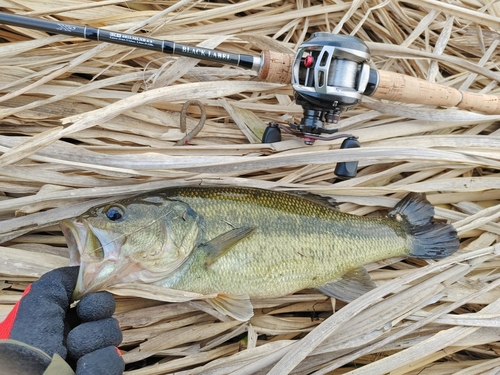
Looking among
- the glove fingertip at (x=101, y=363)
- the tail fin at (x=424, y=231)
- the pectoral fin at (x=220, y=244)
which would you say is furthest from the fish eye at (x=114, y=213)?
the tail fin at (x=424, y=231)

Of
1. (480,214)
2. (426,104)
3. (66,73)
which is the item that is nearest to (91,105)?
(66,73)

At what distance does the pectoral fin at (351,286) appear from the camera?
269 cm

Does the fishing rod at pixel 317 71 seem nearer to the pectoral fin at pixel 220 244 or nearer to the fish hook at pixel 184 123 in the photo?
the fish hook at pixel 184 123

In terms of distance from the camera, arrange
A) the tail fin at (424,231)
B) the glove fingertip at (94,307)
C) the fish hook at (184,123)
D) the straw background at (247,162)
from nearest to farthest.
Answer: the glove fingertip at (94,307)
the straw background at (247,162)
the fish hook at (184,123)
the tail fin at (424,231)

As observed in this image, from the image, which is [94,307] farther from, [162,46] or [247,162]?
[162,46]

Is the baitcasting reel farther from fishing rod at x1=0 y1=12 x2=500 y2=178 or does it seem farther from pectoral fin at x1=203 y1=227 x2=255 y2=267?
pectoral fin at x1=203 y1=227 x2=255 y2=267

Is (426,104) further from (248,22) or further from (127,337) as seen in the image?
(127,337)

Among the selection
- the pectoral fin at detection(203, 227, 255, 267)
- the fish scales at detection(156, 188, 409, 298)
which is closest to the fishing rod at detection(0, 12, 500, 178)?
the fish scales at detection(156, 188, 409, 298)

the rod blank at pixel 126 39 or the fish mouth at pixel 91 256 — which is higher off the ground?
the rod blank at pixel 126 39

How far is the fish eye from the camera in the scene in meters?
2.23

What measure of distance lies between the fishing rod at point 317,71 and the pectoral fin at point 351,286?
0.61 m

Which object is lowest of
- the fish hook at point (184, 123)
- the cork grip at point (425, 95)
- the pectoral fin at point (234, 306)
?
the pectoral fin at point (234, 306)

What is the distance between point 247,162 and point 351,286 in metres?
0.98

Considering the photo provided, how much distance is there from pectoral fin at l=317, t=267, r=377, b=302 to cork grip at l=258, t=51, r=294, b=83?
122cm
